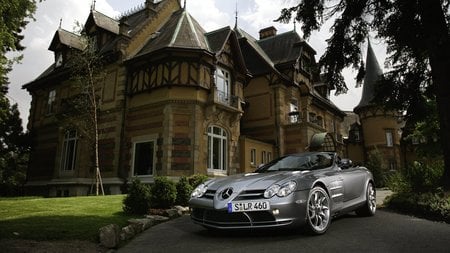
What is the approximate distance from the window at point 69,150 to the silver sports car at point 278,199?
18.2m

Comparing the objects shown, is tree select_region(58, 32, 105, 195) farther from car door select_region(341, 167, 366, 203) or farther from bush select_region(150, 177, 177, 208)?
car door select_region(341, 167, 366, 203)

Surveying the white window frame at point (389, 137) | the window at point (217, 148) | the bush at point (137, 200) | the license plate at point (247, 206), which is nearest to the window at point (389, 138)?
the white window frame at point (389, 137)

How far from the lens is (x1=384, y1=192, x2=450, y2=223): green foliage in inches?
300

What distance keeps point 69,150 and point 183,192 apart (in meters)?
15.0

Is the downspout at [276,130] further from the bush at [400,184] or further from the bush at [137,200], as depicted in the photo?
the bush at [137,200]

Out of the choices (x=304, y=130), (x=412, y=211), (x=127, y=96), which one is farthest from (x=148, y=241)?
(x=304, y=130)

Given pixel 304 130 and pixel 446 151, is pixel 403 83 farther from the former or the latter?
pixel 304 130

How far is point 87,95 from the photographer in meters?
19.6

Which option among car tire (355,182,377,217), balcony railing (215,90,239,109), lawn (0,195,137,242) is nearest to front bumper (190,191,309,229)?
lawn (0,195,137,242)

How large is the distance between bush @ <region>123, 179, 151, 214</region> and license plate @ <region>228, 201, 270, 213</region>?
385 cm

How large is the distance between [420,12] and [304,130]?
15.2 metres

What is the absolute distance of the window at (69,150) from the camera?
72.0 ft

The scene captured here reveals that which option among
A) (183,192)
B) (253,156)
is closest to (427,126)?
(183,192)

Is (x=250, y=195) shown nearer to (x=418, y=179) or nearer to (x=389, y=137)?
(x=418, y=179)
